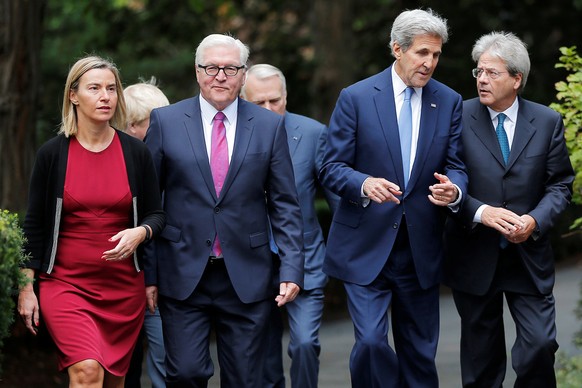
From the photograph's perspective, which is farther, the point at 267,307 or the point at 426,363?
the point at 426,363

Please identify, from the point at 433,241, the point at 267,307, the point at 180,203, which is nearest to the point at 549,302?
the point at 433,241

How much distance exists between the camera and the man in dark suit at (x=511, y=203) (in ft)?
22.0

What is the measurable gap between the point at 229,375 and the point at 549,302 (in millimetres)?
1893

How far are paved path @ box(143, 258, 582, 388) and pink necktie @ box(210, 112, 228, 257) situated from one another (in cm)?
294

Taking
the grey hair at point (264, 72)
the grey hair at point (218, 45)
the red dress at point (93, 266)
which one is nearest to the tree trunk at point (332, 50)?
the grey hair at point (264, 72)

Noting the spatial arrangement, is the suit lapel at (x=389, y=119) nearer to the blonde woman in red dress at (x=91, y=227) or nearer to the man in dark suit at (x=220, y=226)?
the man in dark suit at (x=220, y=226)

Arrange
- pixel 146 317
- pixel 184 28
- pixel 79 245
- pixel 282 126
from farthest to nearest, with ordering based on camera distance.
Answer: pixel 184 28 → pixel 146 317 → pixel 282 126 → pixel 79 245

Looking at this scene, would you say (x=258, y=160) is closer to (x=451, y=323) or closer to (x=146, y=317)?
(x=146, y=317)

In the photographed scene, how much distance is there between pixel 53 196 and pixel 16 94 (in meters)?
4.78

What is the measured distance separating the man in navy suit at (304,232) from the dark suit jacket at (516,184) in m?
0.98

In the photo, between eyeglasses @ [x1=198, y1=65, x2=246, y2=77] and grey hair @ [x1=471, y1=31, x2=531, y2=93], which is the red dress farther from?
grey hair @ [x1=471, y1=31, x2=531, y2=93]

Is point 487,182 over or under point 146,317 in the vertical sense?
over

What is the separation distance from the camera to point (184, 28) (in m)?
18.5

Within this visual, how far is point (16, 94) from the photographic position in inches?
416
